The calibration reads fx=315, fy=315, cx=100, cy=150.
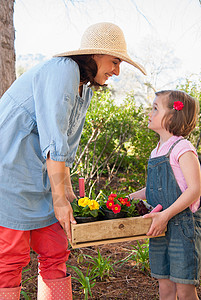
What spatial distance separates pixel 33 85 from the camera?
144 centimetres

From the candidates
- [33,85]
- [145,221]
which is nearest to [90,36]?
[33,85]

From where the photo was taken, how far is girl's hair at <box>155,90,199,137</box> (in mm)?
1799

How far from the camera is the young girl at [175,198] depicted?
1601mm

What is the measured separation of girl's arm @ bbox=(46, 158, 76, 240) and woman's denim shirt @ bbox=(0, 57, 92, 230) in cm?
5

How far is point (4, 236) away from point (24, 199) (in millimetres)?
199

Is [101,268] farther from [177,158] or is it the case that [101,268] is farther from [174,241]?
[177,158]

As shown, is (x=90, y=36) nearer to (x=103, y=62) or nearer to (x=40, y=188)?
(x=103, y=62)

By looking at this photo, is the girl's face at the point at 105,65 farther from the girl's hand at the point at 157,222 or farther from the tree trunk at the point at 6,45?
the tree trunk at the point at 6,45

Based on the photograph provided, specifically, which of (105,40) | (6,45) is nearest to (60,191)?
(105,40)

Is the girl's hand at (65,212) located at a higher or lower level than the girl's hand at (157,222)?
higher

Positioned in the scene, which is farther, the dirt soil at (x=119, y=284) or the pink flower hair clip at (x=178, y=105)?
the dirt soil at (x=119, y=284)

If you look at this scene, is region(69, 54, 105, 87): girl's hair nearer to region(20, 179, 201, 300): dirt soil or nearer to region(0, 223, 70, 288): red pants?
region(0, 223, 70, 288): red pants

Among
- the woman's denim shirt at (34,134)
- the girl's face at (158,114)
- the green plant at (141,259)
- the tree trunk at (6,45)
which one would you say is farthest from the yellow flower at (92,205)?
the tree trunk at (6,45)

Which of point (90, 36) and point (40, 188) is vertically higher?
point (90, 36)
